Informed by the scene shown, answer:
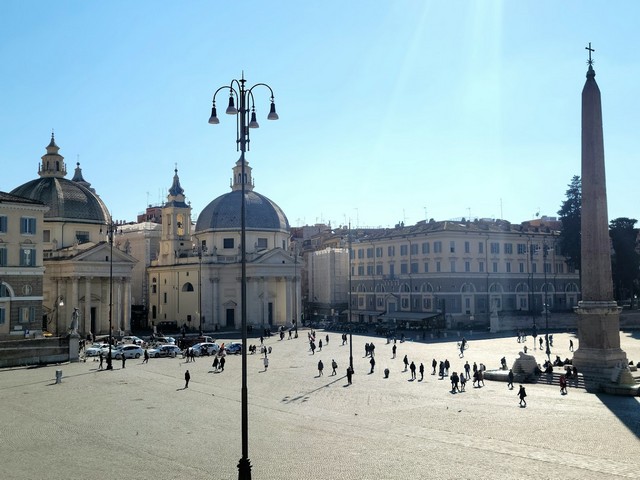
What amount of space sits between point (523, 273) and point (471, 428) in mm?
55173

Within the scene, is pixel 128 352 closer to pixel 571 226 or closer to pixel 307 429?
pixel 307 429

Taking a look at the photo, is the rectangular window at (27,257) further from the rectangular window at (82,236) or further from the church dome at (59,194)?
the rectangular window at (82,236)

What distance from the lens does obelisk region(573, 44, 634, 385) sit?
1225 inches

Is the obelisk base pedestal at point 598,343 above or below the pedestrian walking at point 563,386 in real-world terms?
above

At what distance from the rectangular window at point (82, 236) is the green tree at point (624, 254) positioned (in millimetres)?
52362

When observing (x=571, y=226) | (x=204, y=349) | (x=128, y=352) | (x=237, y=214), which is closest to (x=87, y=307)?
(x=128, y=352)

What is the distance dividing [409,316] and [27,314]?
117 ft

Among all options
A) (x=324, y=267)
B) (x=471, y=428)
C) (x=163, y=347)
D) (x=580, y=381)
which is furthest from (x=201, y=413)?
(x=324, y=267)

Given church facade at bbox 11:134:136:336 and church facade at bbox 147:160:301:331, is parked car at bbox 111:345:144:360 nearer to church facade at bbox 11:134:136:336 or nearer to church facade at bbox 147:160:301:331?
church facade at bbox 11:134:136:336

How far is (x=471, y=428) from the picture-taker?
21.5m

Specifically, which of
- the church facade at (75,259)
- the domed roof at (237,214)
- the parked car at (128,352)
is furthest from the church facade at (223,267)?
the parked car at (128,352)

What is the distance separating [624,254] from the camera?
7062 centimetres

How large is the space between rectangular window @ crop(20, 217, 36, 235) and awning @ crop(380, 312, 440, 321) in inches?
1399

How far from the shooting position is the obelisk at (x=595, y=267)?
31.1m
